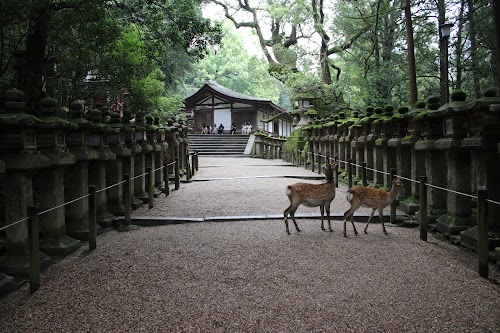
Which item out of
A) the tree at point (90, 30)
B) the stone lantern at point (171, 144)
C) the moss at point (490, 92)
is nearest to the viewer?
the moss at point (490, 92)

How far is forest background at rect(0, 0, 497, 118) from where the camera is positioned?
8.82m

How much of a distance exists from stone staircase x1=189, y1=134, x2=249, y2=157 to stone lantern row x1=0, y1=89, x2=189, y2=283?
62.3 feet

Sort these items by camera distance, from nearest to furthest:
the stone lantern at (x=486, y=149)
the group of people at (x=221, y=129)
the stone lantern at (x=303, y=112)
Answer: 1. the stone lantern at (x=486, y=149)
2. the stone lantern at (x=303, y=112)
3. the group of people at (x=221, y=129)

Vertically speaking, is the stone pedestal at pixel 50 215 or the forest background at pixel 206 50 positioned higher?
the forest background at pixel 206 50

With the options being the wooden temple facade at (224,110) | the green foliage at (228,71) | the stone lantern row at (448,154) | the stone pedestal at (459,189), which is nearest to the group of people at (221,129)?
the wooden temple facade at (224,110)

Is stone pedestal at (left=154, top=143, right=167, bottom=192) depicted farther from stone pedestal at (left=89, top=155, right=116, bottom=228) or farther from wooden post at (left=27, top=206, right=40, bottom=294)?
wooden post at (left=27, top=206, right=40, bottom=294)

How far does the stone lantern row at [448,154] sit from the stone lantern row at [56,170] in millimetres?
5168

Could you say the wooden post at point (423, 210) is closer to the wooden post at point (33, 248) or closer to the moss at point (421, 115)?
the moss at point (421, 115)

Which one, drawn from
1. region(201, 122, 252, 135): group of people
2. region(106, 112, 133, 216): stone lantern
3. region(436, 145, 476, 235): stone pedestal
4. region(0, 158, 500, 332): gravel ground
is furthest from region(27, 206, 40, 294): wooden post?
region(201, 122, 252, 135): group of people

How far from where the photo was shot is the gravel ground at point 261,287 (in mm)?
3355

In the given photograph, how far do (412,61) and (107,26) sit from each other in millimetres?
9195

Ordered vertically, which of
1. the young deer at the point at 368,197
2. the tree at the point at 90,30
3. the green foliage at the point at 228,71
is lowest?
the young deer at the point at 368,197

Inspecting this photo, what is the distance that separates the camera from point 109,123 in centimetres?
795

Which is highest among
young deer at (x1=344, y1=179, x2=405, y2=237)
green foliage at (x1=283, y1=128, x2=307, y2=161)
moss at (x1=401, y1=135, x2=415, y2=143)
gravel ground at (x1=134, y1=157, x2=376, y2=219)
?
green foliage at (x1=283, y1=128, x2=307, y2=161)
